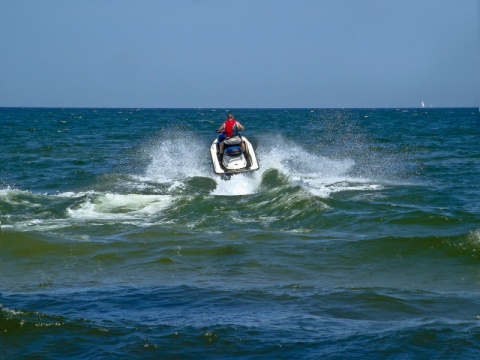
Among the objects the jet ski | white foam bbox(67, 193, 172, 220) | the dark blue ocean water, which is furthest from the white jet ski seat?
white foam bbox(67, 193, 172, 220)

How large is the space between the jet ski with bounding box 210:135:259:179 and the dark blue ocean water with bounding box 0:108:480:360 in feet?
2.33

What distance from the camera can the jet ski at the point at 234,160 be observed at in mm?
20156

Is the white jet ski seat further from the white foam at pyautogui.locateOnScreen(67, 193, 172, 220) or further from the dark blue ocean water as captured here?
the white foam at pyautogui.locateOnScreen(67, 193, 172, 220)

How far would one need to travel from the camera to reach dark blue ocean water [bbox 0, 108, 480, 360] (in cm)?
790

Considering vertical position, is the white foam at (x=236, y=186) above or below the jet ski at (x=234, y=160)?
below

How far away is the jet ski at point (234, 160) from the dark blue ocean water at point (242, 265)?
0.71 meters

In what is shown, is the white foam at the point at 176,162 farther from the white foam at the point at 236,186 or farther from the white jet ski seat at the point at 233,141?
the white jet ski seat at the point at 233,141

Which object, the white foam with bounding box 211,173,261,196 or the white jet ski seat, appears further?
the white foam with bounding box 211,173,261,196

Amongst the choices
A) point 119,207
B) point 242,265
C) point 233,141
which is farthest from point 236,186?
point 242,265

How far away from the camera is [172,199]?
18812 mm

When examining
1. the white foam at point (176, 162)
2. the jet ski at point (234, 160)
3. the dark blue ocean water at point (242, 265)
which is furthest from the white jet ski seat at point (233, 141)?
the white foam at point (176, 162)

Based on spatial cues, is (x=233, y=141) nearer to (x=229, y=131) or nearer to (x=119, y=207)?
(x=229, y=131)

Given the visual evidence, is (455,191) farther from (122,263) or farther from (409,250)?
(122,263)

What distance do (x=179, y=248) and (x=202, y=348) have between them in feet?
18.3
